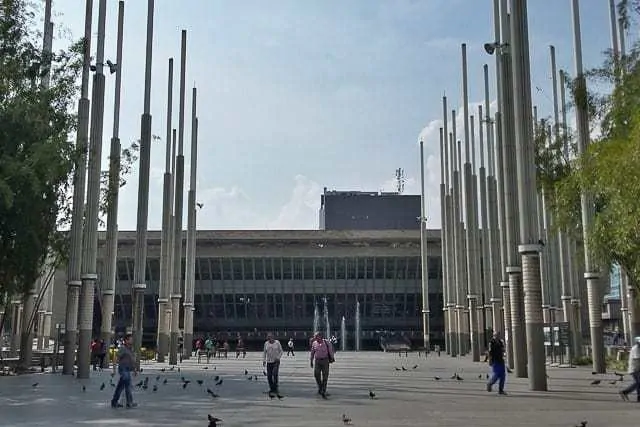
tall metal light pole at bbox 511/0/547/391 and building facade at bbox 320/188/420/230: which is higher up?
building facade at bbox 320/188/420/230

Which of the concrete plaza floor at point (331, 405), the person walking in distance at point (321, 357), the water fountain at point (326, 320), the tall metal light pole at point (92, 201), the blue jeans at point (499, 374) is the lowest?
the concrete plaza floor at point (331, 405)

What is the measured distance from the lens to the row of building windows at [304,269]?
238 feet

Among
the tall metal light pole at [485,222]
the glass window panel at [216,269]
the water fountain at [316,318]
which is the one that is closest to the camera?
the tall metal light pole at [485,222]

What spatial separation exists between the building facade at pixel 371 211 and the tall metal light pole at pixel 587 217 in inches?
2583

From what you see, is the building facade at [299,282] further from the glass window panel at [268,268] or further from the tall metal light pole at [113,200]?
the tall metal light pole at [113,200]

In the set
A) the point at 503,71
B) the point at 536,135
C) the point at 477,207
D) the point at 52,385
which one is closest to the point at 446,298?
the point at 477,207

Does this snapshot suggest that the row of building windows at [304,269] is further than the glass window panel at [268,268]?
No

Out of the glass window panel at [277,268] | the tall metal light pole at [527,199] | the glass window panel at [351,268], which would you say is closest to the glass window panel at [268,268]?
the glass window panel at [277,268]

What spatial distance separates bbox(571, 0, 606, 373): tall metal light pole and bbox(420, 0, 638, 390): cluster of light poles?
4 centimetres

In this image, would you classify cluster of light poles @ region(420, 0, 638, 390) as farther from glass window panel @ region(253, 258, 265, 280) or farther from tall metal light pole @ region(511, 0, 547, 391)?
glass window panel @ region(253, 258, 265, 280)

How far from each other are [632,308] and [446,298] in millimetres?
25155

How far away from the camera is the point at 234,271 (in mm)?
73000

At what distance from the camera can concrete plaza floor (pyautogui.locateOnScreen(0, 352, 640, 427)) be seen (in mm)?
12688

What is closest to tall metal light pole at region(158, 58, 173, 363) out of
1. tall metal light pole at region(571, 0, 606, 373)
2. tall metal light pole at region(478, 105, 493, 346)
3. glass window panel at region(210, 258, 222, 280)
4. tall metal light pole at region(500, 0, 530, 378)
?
tall metal light pole at region(478, 105, 493, 346)
